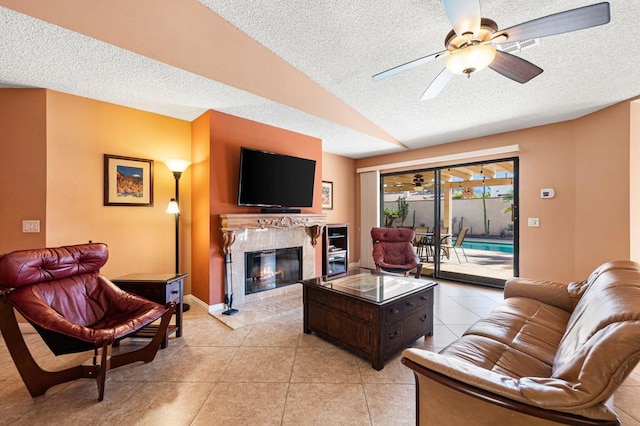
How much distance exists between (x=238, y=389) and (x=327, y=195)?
4248mm

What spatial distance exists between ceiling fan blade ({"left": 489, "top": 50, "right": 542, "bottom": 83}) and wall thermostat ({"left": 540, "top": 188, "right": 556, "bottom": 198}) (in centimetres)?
262

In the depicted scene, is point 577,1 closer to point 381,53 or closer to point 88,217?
point 381,53

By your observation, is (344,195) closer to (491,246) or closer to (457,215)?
(457,215)

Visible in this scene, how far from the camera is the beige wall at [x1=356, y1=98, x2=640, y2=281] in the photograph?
3.20 meters

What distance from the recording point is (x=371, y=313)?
7.09ft

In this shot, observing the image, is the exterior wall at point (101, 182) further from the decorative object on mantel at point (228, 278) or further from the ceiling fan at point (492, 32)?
the ceiling fan at point (492, 32)

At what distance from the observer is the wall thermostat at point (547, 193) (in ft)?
12.6

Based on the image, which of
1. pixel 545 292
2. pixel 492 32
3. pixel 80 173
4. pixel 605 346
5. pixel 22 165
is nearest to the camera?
pixel 605 346

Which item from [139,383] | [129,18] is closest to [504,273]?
[139,383]

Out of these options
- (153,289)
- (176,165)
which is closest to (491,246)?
(176,165)

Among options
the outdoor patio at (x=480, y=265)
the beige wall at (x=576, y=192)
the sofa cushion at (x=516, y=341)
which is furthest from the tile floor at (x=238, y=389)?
the outdoor patio at (x=480, y=265)

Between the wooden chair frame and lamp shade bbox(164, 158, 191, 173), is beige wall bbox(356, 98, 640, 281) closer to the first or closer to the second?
lamp shade bbox(164, 158, 191, 173)

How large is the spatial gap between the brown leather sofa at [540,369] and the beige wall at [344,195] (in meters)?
4.27

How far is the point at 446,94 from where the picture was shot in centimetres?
316
